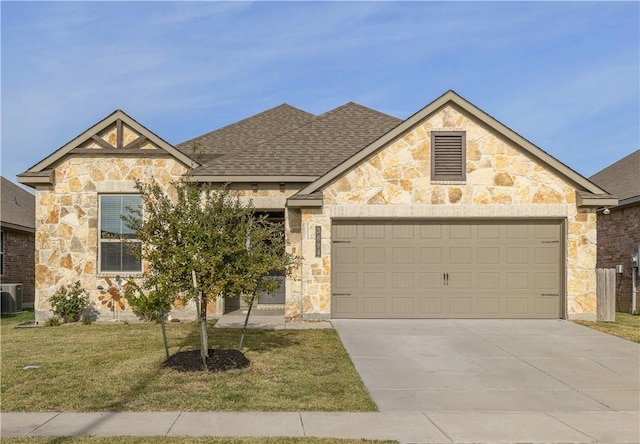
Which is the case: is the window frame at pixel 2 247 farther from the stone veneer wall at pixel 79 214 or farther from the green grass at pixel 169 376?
the green grass at pixel 169 376

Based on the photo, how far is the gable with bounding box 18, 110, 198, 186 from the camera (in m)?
16.5

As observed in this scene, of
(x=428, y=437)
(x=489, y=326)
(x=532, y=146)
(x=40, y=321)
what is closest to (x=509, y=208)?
(x=532, y=146)

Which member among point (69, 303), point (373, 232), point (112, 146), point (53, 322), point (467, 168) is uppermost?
point (112, 146)

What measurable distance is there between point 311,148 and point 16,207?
14693 millimetres

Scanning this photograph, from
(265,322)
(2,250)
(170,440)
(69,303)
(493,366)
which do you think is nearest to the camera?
(170,440)

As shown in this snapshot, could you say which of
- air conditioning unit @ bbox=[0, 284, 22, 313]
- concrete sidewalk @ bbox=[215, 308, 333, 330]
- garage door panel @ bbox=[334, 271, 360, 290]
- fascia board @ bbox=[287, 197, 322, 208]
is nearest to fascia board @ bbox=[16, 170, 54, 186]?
air conditioning unit @ bbox=[0, 284, 22, 313]

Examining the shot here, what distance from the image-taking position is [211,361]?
10.0 metres


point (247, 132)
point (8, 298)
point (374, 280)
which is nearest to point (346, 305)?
point (374, 280)

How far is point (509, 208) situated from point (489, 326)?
10.4 ft

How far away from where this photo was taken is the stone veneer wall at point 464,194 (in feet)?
51.0

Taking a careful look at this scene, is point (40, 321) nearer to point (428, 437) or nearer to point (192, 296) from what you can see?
point (192, 296)

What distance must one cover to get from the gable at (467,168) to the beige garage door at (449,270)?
0.79 meters

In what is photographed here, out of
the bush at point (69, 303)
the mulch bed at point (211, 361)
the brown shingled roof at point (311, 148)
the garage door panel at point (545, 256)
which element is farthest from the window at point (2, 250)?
the garage door panel at point (545, 256)

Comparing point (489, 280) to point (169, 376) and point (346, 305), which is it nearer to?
point (346, 305)
